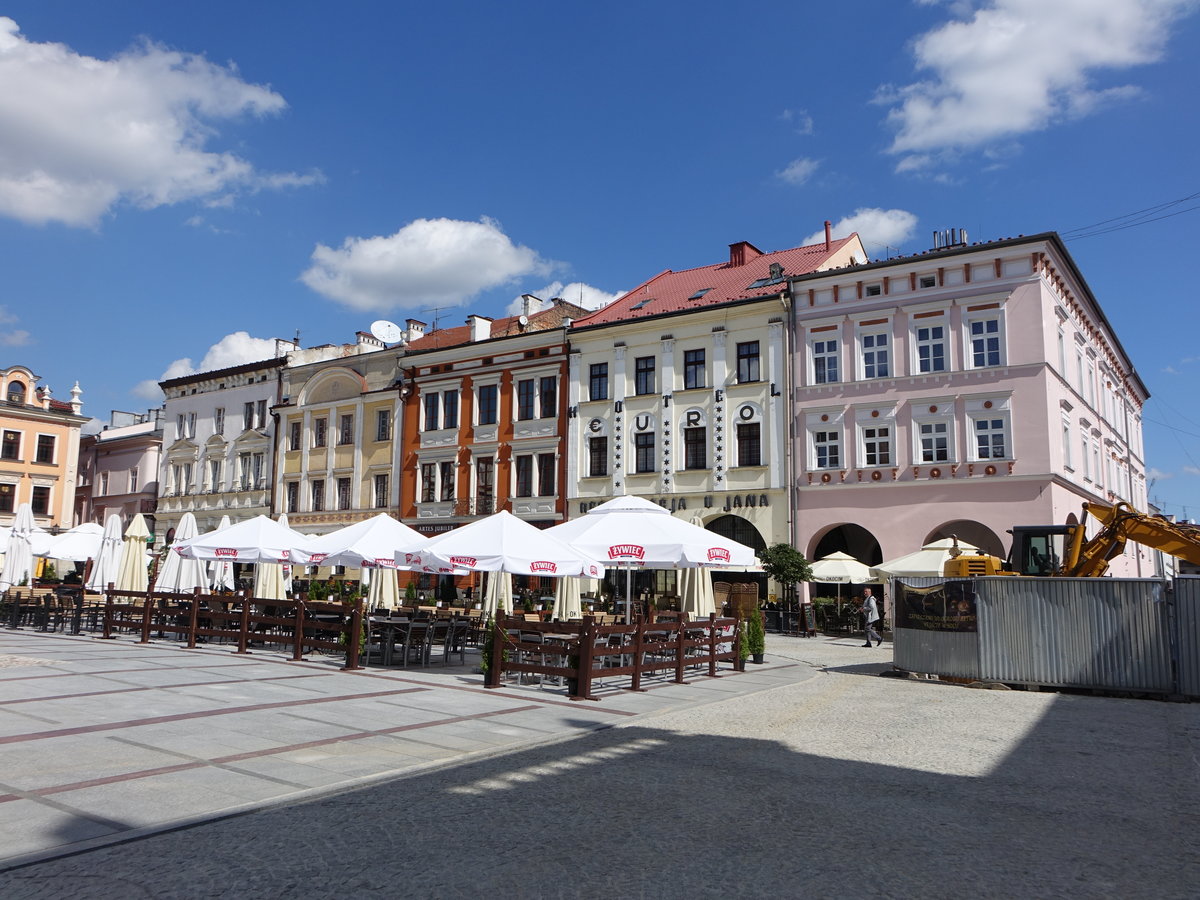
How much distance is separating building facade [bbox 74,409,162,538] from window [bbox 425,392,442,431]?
1966 cm

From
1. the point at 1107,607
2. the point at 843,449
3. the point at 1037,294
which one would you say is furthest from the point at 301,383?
the point at 1107,607

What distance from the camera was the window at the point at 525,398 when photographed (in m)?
38.8

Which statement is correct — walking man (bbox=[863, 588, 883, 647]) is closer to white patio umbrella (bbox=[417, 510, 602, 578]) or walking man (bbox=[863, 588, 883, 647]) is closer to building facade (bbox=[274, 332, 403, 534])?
white patio umbrella (bbox=[417, 510, 602, 578])

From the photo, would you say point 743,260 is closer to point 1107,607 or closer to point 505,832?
point 1107,607

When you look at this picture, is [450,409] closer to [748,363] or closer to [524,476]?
[524,476]

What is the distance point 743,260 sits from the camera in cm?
3975

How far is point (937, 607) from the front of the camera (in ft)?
54.4

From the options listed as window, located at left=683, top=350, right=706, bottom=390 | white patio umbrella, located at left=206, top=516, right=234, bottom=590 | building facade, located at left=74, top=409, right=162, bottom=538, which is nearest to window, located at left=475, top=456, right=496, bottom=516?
window, located at left=683, top=350, right=706, bottom=390

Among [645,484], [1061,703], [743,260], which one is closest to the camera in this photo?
[1061,703]

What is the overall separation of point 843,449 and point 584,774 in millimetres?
25164

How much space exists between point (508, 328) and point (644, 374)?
9025mm

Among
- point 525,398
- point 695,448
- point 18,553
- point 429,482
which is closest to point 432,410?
point 429,482

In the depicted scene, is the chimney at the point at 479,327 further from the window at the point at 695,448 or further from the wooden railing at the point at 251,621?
the wooden railing at the point at 251,621

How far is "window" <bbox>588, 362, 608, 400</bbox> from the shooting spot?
37.1 metres
